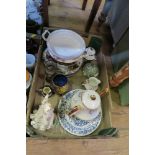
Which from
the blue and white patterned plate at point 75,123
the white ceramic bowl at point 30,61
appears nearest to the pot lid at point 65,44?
the white ceramic bowl at point 30,61

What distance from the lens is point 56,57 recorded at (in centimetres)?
93

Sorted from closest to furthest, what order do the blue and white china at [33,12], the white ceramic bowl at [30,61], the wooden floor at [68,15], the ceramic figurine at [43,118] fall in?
the ceramic figurine at [43,118] < the white ceramic bowl at [30,61] < the blue and white china at [33,12] < the wooden floor at [68,15]

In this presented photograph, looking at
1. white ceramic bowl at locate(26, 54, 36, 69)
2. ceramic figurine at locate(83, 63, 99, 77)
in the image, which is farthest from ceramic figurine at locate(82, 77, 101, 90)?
white ceramic bowl at locate(26, 54, 36, 69)

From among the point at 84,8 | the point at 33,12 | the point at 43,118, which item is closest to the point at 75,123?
the point at 43,118

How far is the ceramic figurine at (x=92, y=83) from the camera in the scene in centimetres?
102

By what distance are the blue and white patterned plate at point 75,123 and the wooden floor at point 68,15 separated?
0.43 metres

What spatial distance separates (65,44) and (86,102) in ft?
0.87

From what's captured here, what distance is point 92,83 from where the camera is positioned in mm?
1027

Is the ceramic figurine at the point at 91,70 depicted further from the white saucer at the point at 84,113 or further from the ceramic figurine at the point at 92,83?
the white saucer at the point at 84,113

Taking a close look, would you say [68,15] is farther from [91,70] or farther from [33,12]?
[91,70]
